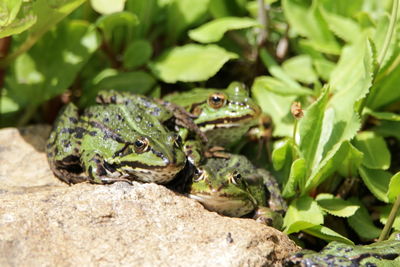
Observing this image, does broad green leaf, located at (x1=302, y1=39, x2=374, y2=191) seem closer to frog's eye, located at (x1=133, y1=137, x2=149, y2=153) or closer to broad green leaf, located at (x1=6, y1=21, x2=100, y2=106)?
frog's eye, located at (x1=133, y1=137, x2=149, y2=153)

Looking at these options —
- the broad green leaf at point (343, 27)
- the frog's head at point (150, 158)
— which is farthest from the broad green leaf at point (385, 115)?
the frog's head at point (150, 158)

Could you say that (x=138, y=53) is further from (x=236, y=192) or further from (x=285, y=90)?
(x=236, y=192)

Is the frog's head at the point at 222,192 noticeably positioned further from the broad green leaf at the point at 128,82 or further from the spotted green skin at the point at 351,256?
the broad green leaf at the point at 128,82

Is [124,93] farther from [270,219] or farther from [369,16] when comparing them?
[369,16]

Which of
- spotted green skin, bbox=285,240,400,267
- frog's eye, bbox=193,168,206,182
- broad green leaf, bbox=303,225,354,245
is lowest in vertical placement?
broad green leaf, bbox=303,225,354,245

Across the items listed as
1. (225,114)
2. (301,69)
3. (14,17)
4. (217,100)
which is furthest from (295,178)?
(14,17)

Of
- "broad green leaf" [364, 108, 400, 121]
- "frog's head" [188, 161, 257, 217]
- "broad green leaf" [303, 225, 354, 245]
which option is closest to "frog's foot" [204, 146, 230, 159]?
"frog's head" [188, 161, 257, 217]

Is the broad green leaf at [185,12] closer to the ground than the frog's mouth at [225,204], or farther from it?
farther from it
